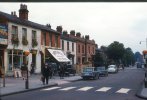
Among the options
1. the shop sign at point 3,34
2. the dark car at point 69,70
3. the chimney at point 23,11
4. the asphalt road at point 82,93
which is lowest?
the asphalt road at point 82,93

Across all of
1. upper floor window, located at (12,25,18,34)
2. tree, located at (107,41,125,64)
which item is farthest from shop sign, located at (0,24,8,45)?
tree, located at (107,41,125,64)

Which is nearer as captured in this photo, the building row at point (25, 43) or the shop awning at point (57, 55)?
the building row at point (25, 43)

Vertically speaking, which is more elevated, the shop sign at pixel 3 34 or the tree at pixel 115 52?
the tree at pixel 115 52

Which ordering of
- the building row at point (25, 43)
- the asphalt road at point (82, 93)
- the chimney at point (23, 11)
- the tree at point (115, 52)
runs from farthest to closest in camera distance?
the tree at point (115, 52)
the chimney at point (23, 11)
the building row at point (25, 43)
the asphalt road at point (82, 93)

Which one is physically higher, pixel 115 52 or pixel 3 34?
pixel 115 52

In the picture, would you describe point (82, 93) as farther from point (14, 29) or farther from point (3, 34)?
point (14, 29)

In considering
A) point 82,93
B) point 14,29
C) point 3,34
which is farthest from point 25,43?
point 82,93

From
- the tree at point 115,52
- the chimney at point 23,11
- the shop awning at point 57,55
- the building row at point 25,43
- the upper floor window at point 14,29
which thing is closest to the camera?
the building row at point 25,43

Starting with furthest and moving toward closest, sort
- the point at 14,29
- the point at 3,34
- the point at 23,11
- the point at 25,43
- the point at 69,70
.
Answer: the point at 69,70 < the point at 23,11 < the point at 25,43 < the point at 14,29 < the point at 3,34

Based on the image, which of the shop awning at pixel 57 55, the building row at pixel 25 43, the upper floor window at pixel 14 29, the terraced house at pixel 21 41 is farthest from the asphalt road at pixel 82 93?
the shop awning at pixel 57 55

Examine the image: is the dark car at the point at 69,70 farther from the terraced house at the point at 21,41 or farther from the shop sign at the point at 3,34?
the shop sign at the point at 3,34

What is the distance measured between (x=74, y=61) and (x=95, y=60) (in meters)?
7.95

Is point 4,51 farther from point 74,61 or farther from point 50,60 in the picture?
point 74,61

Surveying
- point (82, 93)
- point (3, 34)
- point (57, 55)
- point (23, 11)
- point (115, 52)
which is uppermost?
point (23, 11)
